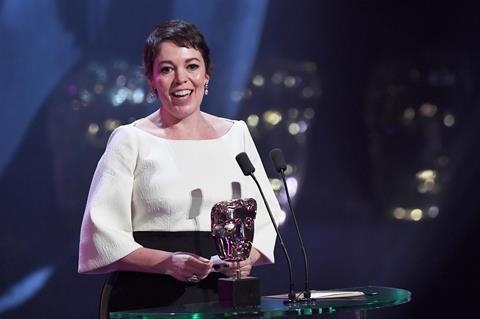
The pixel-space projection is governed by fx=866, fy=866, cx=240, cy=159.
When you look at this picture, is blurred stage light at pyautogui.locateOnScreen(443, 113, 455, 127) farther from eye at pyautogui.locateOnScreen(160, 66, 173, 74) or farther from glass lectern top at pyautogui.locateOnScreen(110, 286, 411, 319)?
glass lectern top at pyautogui.locateOnScreen(110, 286, 411, 319)

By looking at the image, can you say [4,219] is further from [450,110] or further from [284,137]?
[450,110]

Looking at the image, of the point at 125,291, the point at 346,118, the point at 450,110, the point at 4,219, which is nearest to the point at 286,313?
the point at 125,291

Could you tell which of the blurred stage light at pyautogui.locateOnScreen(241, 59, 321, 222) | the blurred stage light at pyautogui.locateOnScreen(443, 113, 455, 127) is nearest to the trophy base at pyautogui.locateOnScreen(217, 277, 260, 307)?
the blurred stage light at pyautogui.locateOnScreen(241, 59, 321, 222)

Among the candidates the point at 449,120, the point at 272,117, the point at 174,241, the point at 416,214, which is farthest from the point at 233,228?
the point at 449,120

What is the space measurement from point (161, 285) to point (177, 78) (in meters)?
0.58

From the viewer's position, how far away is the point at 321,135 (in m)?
3.98

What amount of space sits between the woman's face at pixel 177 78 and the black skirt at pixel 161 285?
0.37 metres

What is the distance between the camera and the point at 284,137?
3.87 m

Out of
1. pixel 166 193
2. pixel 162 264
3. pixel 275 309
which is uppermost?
pixel 166 193

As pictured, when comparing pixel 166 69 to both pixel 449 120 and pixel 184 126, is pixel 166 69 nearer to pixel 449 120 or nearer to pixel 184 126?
pixel 184 126

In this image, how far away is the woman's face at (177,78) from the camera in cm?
246

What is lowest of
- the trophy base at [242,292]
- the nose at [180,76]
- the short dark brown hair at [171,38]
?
the trophy base at [242,292]

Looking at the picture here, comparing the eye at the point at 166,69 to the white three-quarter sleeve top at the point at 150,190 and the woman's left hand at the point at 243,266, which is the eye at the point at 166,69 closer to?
the white three-quarter sleeve top at the point at 150,190

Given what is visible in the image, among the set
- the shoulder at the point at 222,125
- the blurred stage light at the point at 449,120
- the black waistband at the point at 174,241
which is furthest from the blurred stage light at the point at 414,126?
the black waistband at the point at 174,241
